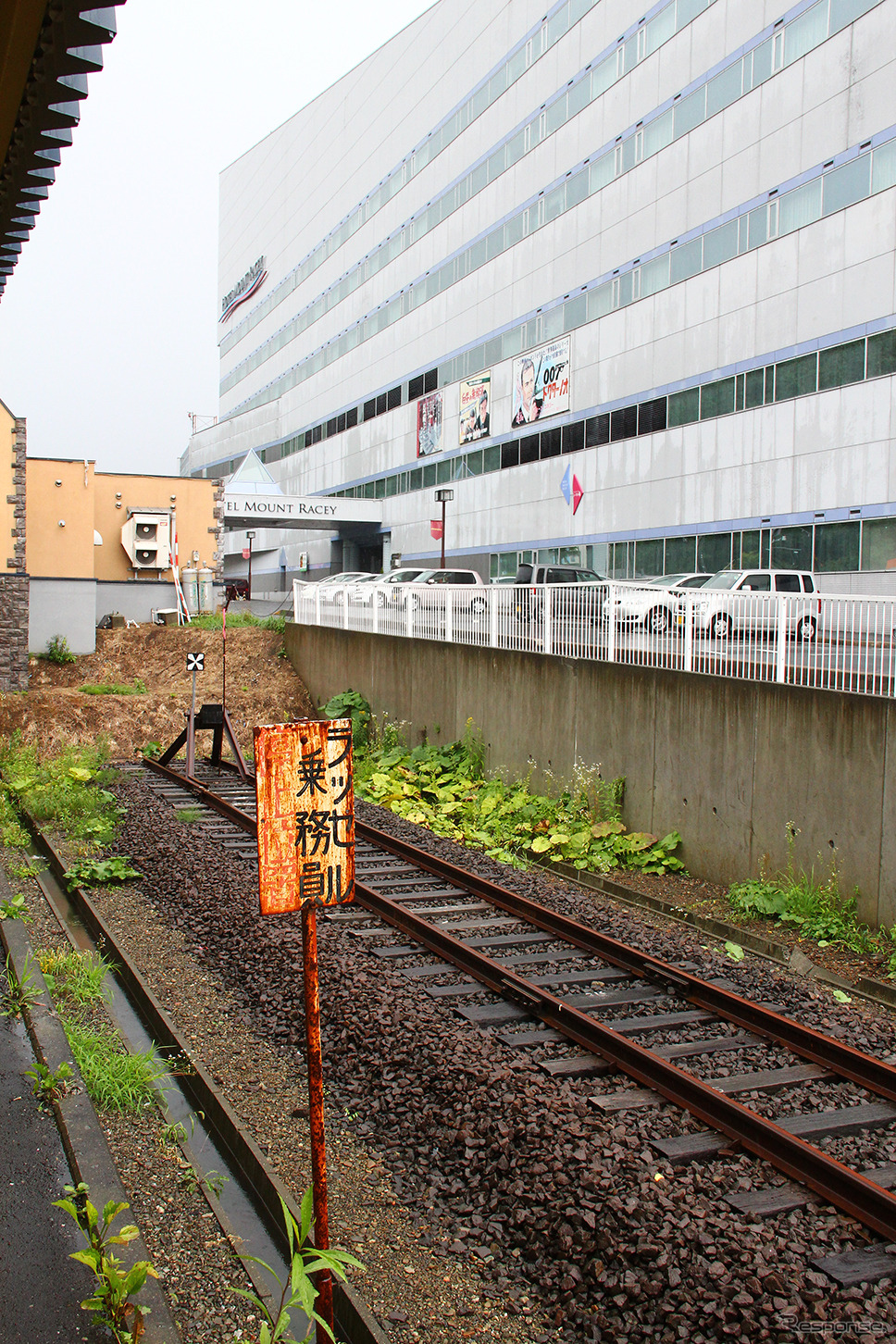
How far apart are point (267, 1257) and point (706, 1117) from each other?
253cm

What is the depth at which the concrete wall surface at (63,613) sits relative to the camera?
102ft

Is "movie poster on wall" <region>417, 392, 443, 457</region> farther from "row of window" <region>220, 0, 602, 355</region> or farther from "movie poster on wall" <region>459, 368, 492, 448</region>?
"row of window" <region>220, 0, 602, 355</region>

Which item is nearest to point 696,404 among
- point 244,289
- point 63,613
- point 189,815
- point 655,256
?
point 655,256

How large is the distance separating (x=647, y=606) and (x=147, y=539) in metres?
27.6

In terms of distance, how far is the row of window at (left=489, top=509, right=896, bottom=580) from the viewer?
23.7 m

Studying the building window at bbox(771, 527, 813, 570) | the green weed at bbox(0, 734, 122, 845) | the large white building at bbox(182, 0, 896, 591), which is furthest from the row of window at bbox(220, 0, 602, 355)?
the green weed at bbox(0, 734, 122, 845)

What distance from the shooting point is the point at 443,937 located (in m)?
8.73

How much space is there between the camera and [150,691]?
93.0 ft

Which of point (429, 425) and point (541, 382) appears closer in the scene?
point (541, 382)

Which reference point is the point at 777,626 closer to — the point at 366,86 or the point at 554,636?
the point at 554,636

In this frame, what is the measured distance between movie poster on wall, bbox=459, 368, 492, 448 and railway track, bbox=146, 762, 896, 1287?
107 ft

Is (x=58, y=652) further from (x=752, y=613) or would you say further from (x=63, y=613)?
(x=752, y=613)

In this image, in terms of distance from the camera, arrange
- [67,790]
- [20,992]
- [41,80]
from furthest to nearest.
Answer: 1. [67,790]
2. [20,992]
3. [41,80]

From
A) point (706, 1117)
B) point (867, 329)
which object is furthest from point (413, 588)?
point (706, 1117)
